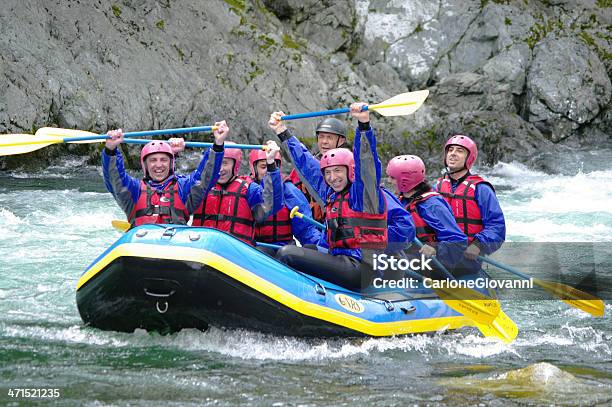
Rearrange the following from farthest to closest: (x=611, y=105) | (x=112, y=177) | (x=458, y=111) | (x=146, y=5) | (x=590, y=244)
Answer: (x=611, y=105), (x=458, y=111), (x=146, y=5), (x=590, y=244), (x=112, y=177)

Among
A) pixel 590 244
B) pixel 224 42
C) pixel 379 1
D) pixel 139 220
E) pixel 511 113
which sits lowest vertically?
pixel 590 244

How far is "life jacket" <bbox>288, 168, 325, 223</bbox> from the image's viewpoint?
662cm

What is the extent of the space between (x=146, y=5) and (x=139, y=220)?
1227cm

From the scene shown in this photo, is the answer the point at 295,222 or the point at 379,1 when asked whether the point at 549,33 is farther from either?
the point at 295,222

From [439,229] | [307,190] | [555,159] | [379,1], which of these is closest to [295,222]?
[307,190]

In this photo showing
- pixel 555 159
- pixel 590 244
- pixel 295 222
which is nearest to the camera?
pixel 295 222

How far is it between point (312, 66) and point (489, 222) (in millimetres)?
12681

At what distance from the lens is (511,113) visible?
19.5 metres

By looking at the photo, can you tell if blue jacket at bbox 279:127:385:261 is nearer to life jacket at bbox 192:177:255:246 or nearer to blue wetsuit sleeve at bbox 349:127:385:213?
blue wetsuit sleeve at bbox 349:127:385:213

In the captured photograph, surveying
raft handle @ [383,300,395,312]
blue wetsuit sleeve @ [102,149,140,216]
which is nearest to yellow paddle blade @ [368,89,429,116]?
raft handle @ [383,300,395,312]

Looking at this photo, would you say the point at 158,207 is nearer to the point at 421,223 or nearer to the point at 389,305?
the point at 389,305

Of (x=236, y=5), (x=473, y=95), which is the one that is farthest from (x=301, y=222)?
(x=473, y=95)

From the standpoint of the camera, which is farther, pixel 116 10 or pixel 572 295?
pixel 116 10

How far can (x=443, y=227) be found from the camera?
5.78 meters
